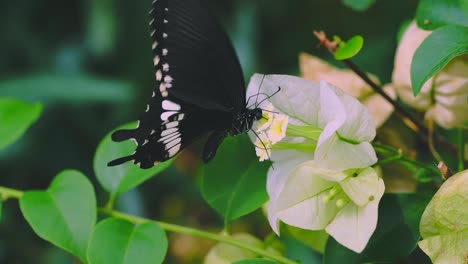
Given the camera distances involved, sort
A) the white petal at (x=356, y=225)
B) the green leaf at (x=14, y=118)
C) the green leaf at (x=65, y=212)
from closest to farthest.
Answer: the white petal at (x=356, y=225), the green leaf at (x=65, y=212), the green leaf at (x=14, y=118)

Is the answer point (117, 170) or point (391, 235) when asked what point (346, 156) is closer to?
point (391, 235)

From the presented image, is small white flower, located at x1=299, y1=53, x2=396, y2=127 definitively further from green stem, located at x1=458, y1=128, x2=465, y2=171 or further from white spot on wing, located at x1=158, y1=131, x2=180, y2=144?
white spot on wing, located at x1=158, y1=131, x2=180, y2=144

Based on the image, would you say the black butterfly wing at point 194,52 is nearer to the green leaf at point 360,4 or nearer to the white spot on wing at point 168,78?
the white spot on wing at point 168,78

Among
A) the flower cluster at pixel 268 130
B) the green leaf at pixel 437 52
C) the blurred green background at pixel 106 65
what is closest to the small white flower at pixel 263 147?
the flower cluster at pixel 268 130

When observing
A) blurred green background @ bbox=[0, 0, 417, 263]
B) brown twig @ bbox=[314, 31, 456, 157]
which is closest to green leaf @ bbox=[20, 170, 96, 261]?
brown twig @ bbox=[314, 31, 456, 157]

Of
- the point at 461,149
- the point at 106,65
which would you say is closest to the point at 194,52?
the point at 461,149

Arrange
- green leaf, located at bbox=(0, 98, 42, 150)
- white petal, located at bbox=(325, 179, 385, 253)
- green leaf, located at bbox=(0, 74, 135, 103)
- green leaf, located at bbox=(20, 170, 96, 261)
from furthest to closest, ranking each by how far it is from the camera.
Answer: green leaf, located at bbox=(0, 74, 135, 103), green leaf, located at bbox=(0, 98, 42, 150), green leaf, located at bbox=(20, 170, 96, 261), white petal, located at bbox=(325, 179, 385, 253)
